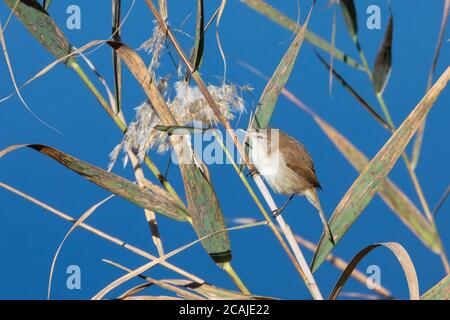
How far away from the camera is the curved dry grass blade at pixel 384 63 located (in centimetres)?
158

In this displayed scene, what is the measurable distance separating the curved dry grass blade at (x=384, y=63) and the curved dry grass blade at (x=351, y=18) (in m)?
0.10

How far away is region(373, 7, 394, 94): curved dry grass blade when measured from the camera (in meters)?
1.58

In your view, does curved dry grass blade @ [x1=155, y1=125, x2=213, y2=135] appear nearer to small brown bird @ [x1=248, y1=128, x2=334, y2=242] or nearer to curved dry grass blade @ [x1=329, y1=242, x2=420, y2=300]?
curved dry grass blade @ [x1=329, y1=242, x2=420, y2=300]

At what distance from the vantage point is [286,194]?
2332mm

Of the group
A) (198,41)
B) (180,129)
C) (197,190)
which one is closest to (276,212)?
(197,190)

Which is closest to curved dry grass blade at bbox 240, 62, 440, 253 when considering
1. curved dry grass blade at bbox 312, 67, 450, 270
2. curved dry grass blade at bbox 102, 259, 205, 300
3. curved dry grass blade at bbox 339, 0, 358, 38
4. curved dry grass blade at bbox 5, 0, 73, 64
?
curved dry grass blade at bbox 312, 67, 450, 270

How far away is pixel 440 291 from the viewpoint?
1323 mm

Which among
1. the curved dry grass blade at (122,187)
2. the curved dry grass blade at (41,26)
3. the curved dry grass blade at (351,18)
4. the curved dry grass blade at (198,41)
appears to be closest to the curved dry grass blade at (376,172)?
the curved dry grass blade at (351,18)

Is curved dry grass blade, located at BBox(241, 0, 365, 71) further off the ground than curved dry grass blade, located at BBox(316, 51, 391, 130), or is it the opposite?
curved dry grass blade, located at BBox(241, 0, 365, 71)

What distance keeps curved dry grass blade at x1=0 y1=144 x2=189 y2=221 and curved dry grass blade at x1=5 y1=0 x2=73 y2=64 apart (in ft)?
0.92

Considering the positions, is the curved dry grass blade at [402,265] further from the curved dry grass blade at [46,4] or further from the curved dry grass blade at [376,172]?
the curved dry grass blade at [46,4]

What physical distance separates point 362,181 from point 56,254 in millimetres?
766

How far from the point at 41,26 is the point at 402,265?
108 centimetres

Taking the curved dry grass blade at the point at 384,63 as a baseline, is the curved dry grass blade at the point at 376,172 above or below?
below
